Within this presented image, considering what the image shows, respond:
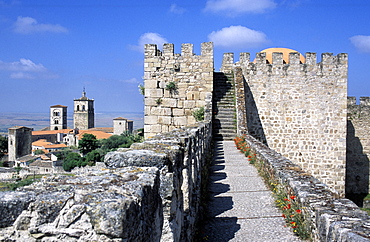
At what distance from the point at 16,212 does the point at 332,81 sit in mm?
13846

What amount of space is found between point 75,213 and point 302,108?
13.6 metres

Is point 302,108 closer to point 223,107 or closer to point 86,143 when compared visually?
point 223,107

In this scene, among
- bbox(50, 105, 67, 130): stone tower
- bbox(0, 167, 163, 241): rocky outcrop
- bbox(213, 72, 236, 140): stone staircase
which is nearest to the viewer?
bbox(0, 167, 163, 241): rocky outcrop

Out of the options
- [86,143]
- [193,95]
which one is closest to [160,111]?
[193,95]

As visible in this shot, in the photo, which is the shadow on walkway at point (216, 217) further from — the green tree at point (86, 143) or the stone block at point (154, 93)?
the green tree at point (86, 143)

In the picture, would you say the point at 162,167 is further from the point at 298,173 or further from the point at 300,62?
the point at 300,62

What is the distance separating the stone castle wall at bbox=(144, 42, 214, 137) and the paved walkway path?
5465 mm

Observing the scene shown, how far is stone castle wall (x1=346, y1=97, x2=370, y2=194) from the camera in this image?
17.8 metres

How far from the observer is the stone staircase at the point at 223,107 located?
12328mm

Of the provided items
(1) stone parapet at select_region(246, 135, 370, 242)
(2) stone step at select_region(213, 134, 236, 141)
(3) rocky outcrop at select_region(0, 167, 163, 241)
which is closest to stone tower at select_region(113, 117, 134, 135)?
(2) stone step at select_region(213, 134, 236, 141)

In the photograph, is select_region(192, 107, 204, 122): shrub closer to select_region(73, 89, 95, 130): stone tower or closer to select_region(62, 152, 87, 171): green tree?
select_region(62, 152, 87, 171): green tree

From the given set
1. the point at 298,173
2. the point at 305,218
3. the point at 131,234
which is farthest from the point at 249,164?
the point at 131,234

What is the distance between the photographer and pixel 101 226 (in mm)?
1408

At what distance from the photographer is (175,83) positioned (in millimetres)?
12789
